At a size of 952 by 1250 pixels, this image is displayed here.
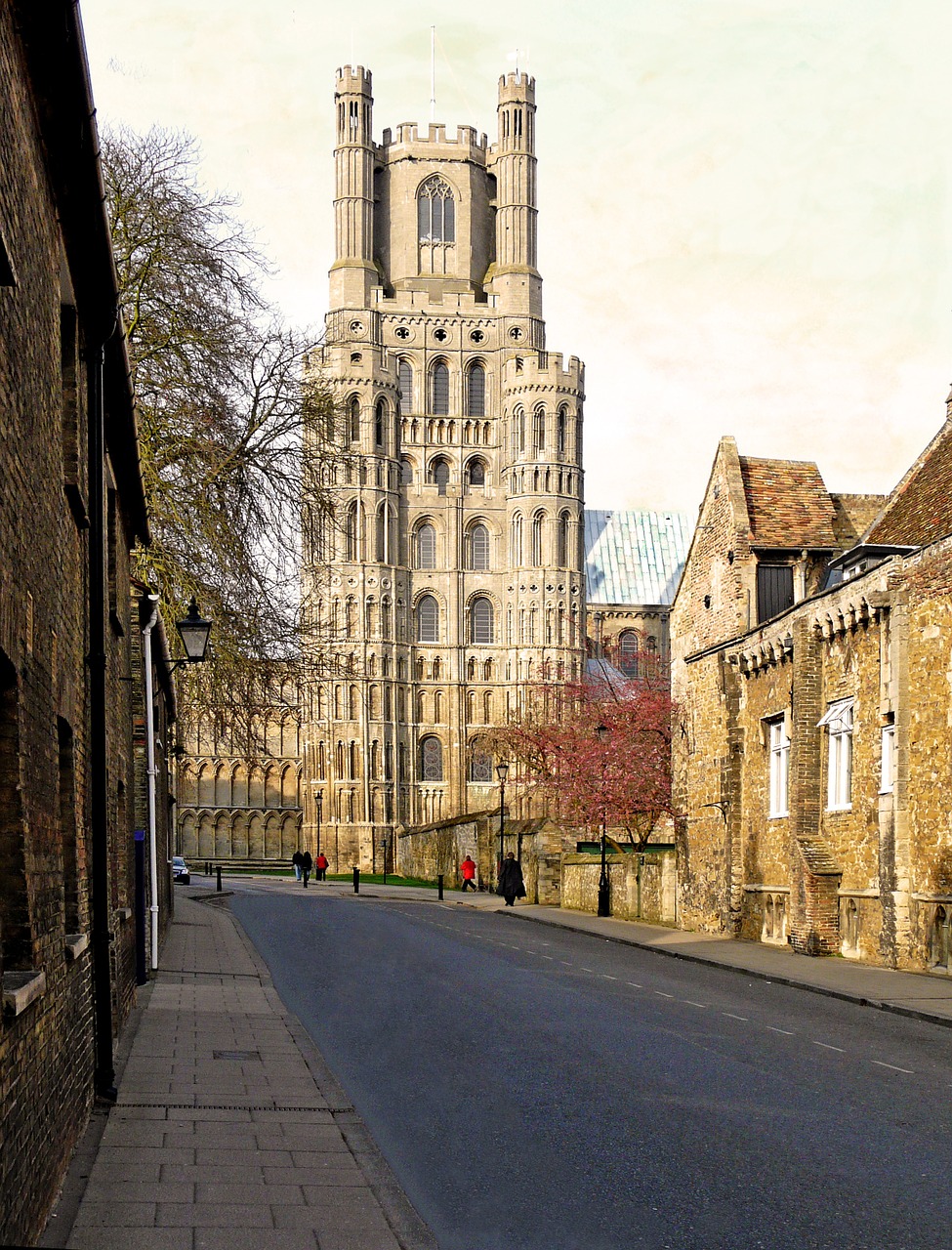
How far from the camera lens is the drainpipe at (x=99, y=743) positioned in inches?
414

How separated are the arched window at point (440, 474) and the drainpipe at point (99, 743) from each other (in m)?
108

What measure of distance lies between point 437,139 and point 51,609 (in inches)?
4808

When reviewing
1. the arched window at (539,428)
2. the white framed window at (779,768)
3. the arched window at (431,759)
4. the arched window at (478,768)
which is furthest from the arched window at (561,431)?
the white framed window at (779,768)

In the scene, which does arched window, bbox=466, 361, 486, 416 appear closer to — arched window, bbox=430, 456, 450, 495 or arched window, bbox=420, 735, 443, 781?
arched window, bbox=430, 456, 450, 495

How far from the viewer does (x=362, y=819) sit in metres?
109

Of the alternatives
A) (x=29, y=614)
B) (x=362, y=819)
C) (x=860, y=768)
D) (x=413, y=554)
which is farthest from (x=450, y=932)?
(x=413, y=554)

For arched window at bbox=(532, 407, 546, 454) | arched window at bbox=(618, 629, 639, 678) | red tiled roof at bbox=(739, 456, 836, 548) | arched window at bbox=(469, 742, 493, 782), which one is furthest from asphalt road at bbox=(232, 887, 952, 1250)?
arched window at bbox=(618, 629, 639, 678)

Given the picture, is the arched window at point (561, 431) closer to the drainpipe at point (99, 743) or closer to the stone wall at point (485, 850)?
the stone wall at point (485, 850)

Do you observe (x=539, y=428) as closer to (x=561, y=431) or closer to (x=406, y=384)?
(x=561, y=431)

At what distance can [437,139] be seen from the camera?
124 m

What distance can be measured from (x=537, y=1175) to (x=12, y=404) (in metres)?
4.65

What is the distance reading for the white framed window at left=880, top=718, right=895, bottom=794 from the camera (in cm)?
2186

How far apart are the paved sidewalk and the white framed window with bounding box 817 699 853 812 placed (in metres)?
11.2

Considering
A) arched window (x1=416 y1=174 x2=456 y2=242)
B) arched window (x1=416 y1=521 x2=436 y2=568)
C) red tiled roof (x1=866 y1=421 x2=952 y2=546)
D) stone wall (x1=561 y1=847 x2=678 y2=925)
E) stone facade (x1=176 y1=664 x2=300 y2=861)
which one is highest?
arched window (x1=416 y1=174 x2=456 y2=242)
